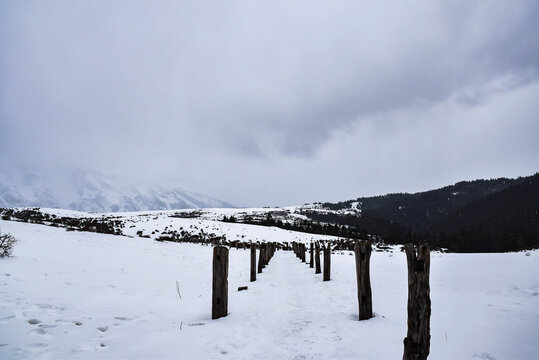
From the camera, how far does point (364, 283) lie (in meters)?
5.68

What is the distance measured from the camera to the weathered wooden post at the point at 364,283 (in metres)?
5.55

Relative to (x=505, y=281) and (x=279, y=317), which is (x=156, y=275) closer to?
(x=279, y=317)

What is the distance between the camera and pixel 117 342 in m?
4.30

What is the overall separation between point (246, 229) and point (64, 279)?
40.8m

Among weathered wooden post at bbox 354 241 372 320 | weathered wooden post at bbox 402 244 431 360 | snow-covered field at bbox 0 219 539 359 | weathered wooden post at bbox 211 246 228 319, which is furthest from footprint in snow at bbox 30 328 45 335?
weathered wooden post at bbox 354 241 372 320

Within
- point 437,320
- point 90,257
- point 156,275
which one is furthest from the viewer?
point 90,257

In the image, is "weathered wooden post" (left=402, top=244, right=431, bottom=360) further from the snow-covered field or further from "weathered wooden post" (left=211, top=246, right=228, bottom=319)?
"weathered wooden post" (left=211, top=246, right=228, bottom=319)

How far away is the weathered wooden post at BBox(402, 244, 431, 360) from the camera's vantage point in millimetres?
3283

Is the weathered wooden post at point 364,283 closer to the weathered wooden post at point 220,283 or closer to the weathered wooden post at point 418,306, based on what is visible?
the weathered wooden post at point 418,306

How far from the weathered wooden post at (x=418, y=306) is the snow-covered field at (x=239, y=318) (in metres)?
0.69

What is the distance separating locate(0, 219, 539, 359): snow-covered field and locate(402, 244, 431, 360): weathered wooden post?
69 centimetres

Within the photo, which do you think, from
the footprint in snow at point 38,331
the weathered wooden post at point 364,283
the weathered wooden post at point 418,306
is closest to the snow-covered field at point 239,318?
the footprint in snow at point 38,331

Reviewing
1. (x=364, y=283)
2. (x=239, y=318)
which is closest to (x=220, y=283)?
(x=239, y=318)

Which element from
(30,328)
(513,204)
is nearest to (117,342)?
(30,328)
